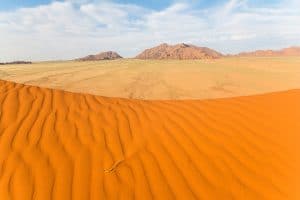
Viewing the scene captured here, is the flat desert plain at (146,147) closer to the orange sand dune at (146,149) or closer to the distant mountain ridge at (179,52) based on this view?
the orange sand dune at (146,149)

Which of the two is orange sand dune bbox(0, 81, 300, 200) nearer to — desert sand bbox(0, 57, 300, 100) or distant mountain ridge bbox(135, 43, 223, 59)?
desert sand bbox(0, 57, 300, 100)

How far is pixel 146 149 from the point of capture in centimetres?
498

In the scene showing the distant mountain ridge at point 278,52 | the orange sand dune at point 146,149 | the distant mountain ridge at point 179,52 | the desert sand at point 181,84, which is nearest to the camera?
the orange sand dune at point 146,149

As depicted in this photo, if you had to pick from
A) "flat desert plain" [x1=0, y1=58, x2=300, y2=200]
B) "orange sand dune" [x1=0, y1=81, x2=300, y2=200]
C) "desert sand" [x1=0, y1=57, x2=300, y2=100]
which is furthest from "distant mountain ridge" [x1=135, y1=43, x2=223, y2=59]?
Result: "orange sand dune" [x1=0, y1=81, x2=300, y2=200]

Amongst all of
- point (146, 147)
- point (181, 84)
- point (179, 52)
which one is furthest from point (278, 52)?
point (146, 147)

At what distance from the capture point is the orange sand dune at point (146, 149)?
4.19 m

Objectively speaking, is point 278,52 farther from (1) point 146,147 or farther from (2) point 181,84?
(1) point 146,147

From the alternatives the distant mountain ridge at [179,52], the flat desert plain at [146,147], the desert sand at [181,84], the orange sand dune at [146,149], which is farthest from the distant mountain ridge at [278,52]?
the orange sand dune at [146,149]

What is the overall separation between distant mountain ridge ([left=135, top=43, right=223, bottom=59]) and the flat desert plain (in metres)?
52.3

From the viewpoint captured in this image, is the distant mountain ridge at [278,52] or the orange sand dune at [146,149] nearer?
the orange sand dune at [146,149]

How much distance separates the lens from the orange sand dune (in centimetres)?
419

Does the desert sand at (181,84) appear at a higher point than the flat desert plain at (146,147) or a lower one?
lower

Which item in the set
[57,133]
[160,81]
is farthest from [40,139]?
[160,81]

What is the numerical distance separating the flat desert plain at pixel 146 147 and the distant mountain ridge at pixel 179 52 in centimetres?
5227
